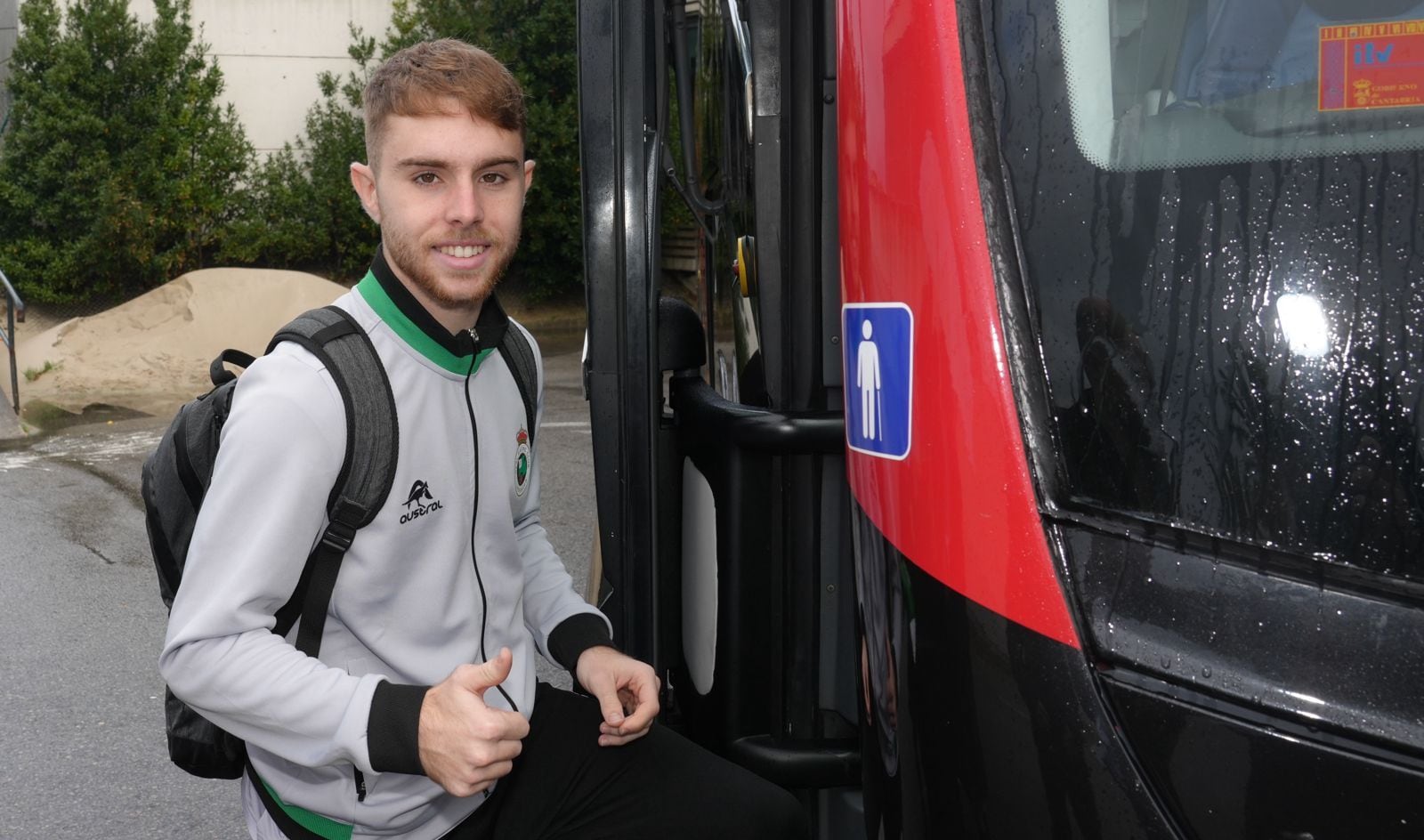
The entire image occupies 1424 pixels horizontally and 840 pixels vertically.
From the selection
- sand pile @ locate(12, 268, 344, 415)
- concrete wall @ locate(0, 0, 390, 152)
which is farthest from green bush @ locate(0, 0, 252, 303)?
sand pile @ locate(12, 268, 344, 415)

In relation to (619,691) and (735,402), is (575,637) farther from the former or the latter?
(735,402)

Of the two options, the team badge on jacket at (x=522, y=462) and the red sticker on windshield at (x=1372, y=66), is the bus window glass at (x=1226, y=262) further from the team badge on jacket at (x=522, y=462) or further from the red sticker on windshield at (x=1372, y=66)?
the team badge on jacket at (x=522, y=462)

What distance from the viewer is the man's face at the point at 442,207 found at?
1944 mm

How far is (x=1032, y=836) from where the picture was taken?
4.48 ft

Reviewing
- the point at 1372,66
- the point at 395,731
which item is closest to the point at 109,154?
the point at 395,731

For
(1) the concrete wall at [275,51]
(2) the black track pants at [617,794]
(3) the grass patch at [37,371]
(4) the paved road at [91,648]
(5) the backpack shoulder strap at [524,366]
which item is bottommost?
(4) the paved road at [91,648]

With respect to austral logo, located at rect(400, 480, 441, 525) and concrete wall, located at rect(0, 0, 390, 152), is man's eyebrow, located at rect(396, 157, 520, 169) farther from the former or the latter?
concrete wall, located at rect(0, 0, 390, 152)

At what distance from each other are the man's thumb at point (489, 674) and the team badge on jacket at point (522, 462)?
0.49 meters

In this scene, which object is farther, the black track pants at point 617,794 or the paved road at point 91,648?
the paved road at point 91,648

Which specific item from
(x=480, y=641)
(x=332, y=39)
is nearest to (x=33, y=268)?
(x=332, y=39)

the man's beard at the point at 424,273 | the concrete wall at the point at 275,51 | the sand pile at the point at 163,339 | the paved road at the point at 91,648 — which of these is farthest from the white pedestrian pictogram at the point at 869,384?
the concrete wall at the point at 275,51

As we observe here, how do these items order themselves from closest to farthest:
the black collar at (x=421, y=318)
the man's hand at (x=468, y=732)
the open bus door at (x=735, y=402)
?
the man's hand at (x=468, y=732), the black collar at (x=421, y=318), the open bus door at (x=735, y=402)

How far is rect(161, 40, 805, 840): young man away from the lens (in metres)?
1.68

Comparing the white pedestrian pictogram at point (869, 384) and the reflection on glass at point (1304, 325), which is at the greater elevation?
the reflection on glass at point (1304, 325)
